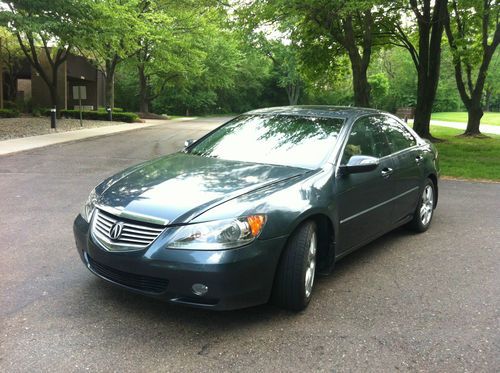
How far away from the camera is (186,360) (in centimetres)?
312

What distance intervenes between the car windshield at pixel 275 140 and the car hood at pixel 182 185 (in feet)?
0.66

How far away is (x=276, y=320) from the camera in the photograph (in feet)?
12.1

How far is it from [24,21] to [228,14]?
698 cm

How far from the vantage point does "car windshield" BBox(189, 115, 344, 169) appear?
4.55 meters

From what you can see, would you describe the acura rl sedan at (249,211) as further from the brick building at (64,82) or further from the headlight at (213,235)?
the brick building at (64,82)

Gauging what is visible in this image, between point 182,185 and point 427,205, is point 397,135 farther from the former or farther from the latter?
point 182,185

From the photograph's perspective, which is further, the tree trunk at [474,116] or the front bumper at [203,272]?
the tree trunk at [474,116]

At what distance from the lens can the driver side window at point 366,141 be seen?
4719mm

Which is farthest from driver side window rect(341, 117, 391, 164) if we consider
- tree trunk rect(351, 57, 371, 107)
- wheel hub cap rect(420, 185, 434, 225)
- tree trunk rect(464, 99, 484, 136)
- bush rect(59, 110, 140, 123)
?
bush rect(59, 110, 140, 123)

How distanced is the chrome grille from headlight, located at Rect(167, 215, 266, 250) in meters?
0.16

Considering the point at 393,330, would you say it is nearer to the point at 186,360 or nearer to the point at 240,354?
the point at 240,354

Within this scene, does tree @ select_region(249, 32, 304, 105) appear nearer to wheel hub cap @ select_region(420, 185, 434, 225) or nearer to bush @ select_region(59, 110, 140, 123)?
bush @ select_region(59, 110, 140, 123)

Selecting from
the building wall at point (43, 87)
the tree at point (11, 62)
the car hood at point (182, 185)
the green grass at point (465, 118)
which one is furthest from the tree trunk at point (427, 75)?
the tree at point (11, 62)

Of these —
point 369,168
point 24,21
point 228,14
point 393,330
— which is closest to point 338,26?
point 228,14
